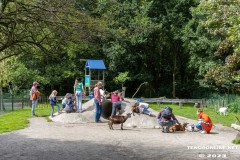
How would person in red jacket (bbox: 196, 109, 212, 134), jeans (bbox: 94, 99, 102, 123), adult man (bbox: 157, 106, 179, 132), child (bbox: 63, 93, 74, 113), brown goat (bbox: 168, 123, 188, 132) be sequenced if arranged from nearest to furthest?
person in red jacket (bbox: 196, 109, 212, 134) < brown goat (bbox: 168, 123, 188, 132) < adult man (bbox: 157, 106, 179, 132) < jeans (bbox: 94, 99, 102, 123) < child (bbox: 63, 93, 74, 113)

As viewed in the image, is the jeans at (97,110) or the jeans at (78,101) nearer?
the jeans at (97,110)

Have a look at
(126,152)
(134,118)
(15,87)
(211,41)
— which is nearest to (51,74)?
(15,87)

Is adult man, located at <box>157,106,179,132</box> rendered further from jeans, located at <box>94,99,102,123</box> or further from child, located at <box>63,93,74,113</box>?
child, located at <box>63,93,74,113</box>

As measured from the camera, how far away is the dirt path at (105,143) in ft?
32.1

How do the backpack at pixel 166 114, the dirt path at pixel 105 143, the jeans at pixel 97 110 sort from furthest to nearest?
the jeans at pixel 97 110, the backpack at pixel 166 114, the dirt path at pixel 105 143

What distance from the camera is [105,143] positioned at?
1194 centimetres

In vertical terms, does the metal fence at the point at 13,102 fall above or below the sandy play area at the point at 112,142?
above

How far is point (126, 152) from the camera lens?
10.3 meters

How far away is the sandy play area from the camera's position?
9.80m

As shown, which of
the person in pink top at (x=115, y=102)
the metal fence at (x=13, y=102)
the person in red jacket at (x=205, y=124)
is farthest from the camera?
the metal fence at (x=13, y=102)

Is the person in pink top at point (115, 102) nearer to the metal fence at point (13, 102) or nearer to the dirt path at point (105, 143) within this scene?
the dirt path at point (105, 143)

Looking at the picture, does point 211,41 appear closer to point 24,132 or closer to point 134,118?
point 134,118

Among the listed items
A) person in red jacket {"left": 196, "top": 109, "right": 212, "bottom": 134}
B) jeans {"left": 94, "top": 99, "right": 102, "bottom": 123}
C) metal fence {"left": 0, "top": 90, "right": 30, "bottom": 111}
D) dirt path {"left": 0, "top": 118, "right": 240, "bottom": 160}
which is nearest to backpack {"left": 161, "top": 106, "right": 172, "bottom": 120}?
dirt path {"left": 0, "top": 118, "right": 240, "bottom": 160}

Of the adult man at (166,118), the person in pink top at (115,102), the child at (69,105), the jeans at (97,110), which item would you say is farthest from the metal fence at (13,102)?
the adult man at (166,118)
